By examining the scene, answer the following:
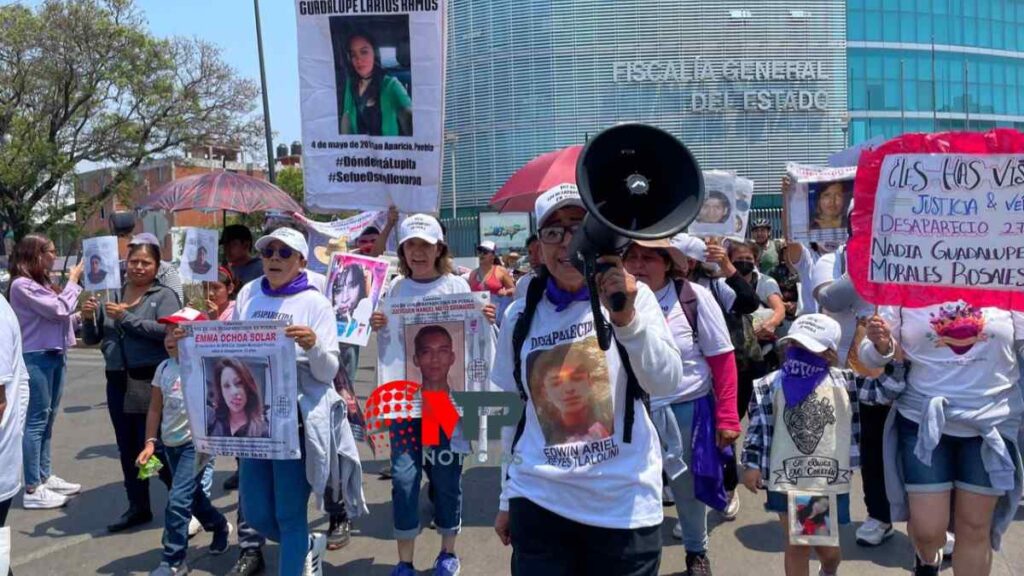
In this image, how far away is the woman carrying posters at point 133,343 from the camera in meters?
5.69

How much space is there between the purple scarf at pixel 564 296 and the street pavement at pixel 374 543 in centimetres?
267

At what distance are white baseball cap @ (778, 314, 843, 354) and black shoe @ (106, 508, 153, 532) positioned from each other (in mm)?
4358

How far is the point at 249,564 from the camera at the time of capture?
5152mm

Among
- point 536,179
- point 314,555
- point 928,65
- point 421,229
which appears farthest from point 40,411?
point 928,65

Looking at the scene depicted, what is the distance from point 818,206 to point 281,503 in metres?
4.14

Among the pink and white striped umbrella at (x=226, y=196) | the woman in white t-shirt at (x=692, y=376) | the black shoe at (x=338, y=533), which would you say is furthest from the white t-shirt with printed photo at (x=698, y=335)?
the pink and white striped umbrella at (x=226, y=196)

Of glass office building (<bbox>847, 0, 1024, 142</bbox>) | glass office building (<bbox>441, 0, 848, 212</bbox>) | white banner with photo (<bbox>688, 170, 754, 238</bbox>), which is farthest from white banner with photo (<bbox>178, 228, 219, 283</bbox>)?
glass office building (<bbox>847, 0, 1024, 142</bbox>)

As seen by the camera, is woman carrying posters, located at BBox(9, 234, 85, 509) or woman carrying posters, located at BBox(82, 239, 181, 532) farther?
woman carrying posters, located at BBox(9, 234, 85, 509)

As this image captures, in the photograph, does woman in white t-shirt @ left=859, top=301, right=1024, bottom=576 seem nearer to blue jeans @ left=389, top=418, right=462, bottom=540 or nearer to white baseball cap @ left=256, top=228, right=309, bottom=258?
blue jeans @ left=389, top=418, right=462, bottom=540

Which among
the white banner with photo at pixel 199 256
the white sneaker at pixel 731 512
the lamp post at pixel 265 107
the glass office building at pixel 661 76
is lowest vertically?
the white sneaker at pixel 731 512

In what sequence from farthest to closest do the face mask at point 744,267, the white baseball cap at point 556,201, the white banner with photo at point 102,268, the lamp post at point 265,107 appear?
the lamp post at point 265,107, the face mask at point 744,267, the white banner with photo at point 102,268, the white baseball cap at point 556,201

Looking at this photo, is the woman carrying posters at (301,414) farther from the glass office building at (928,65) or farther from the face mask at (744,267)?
the glass office building at (928,65)

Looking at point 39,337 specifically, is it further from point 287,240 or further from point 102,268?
point 287,240

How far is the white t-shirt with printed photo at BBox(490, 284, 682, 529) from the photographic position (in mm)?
2865
